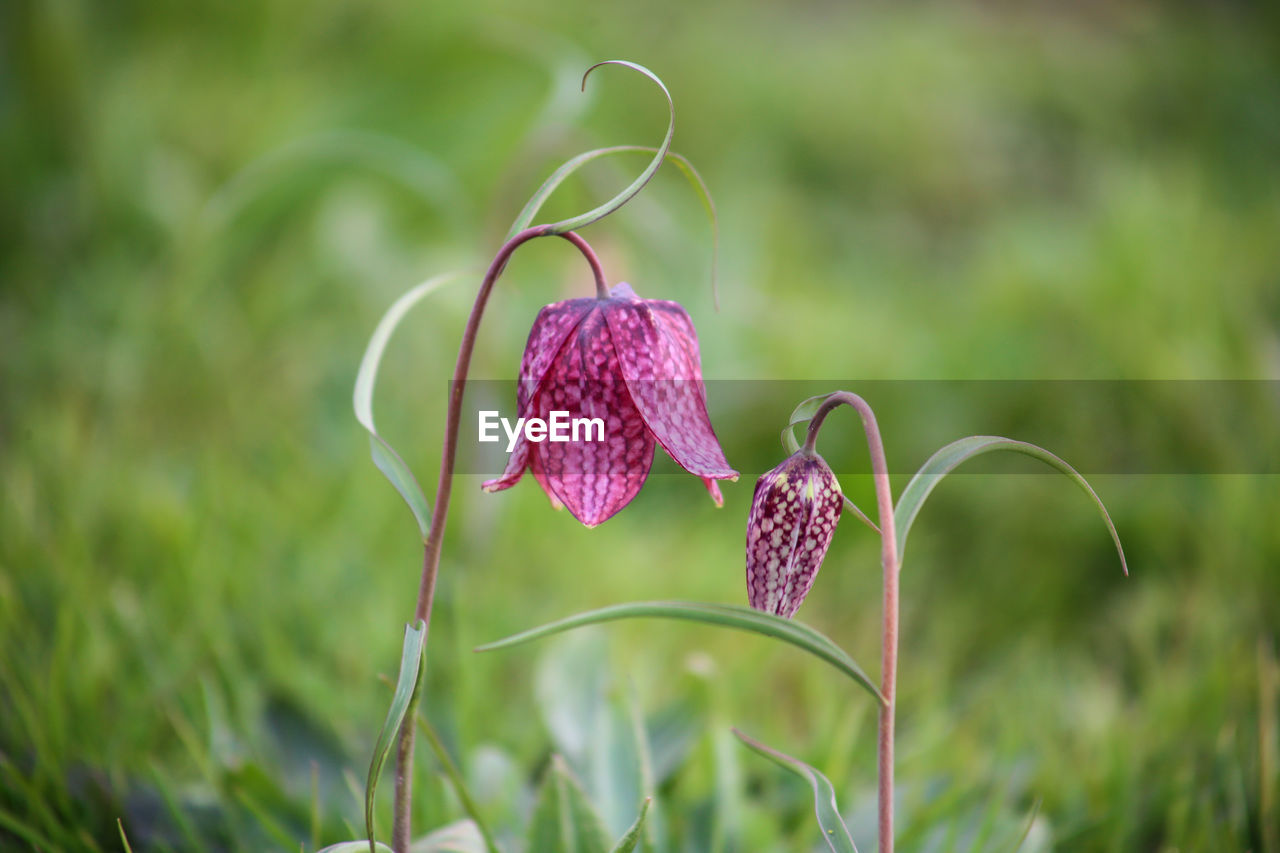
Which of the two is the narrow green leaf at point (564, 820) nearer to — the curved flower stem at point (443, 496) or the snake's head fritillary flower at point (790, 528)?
the curved flower stem at point (443, 496)

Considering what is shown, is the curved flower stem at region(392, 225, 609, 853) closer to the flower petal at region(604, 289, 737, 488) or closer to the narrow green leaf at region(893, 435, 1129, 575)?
the flower petal at region(604, 289, 737, 488)

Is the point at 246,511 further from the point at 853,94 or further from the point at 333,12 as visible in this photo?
the point at 853,94

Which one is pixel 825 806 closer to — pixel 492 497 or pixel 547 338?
pixel 547 338

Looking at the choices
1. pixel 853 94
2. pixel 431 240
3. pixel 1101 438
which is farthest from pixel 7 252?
pixel 853 94

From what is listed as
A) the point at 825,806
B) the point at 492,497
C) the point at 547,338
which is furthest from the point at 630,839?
the point at 492,497

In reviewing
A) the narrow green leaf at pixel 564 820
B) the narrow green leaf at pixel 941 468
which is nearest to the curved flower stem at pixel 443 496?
the narrow green leaf at pixel 564 820
